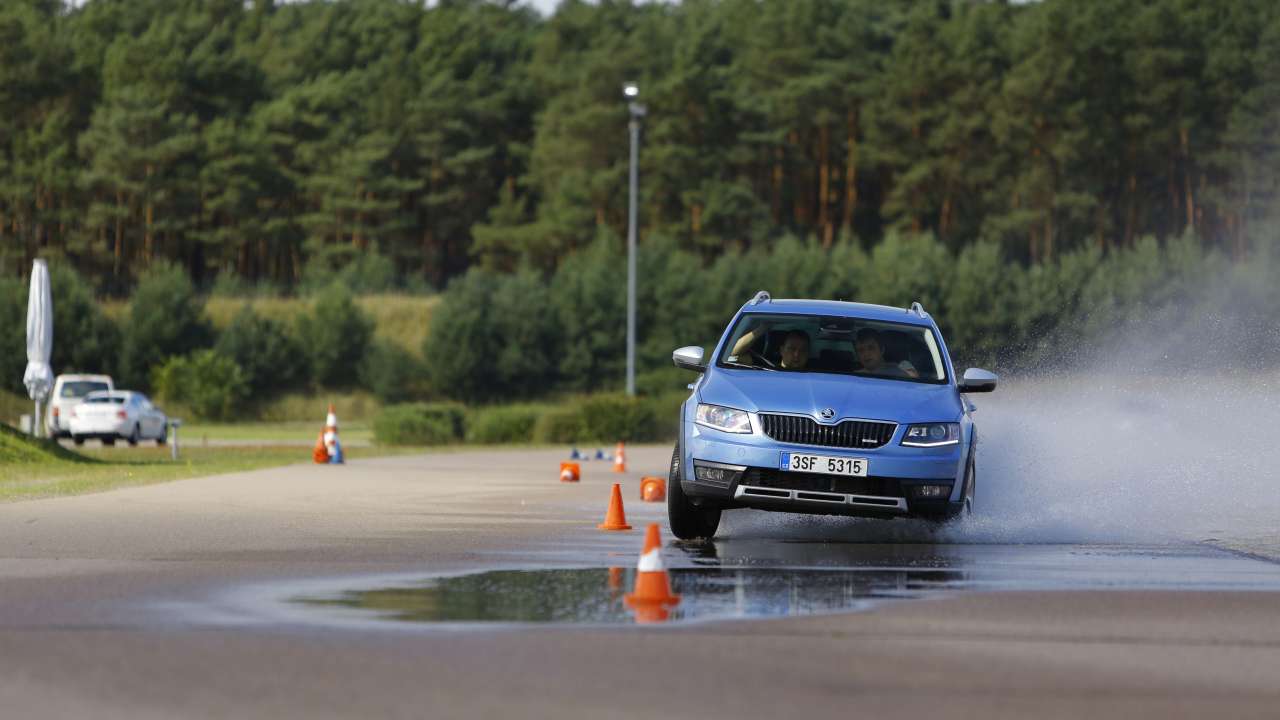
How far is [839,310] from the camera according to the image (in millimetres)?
16031

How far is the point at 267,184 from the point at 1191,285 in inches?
1887

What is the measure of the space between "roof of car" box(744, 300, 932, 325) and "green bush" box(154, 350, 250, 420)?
60.2 m

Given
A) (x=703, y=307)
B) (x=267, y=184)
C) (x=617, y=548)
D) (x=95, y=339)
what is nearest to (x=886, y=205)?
(x=703, y=307)

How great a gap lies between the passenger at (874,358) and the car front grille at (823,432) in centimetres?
134

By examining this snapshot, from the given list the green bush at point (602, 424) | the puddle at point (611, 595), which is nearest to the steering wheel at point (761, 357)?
the puddle at point (611, 595)

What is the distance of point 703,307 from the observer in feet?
274

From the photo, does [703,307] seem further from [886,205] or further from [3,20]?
[3,20]

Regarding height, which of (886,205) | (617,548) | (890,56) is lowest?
(617,548)

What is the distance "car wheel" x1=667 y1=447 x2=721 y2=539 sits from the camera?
48.8ft

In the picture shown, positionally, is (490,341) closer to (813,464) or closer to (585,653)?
(813,464)

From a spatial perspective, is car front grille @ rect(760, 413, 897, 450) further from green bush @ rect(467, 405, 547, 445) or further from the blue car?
green bush @ rect(467, 405, 547, 445)

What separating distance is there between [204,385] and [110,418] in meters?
29.1

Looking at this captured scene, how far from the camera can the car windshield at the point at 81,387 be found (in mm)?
50438

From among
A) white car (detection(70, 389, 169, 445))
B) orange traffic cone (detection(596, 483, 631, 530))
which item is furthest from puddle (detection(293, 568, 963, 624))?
white car (detection(70, 389, 169, 445))
